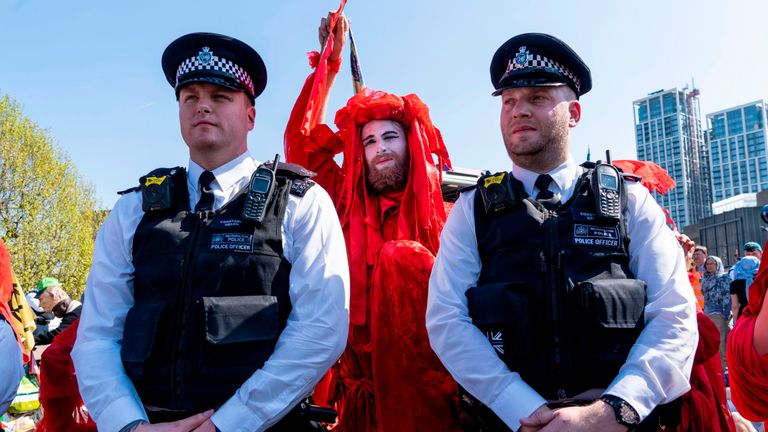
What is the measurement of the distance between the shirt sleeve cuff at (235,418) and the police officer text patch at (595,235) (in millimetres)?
1259

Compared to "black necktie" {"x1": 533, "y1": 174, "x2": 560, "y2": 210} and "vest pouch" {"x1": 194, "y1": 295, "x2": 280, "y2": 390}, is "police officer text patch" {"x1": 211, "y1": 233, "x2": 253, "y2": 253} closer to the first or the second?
"vest pouch" {"x1": 194, "y1": 295, "x2": 280, "y2": 390}

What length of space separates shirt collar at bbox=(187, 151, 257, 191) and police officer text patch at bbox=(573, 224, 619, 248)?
4.31 ft

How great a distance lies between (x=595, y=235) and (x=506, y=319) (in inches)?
17.8

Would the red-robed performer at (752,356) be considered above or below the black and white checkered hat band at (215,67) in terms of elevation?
below

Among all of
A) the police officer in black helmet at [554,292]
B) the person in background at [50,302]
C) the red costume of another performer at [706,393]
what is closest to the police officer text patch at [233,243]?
the police officer in black helmet at [554,292]

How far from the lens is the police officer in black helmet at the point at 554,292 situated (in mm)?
1980

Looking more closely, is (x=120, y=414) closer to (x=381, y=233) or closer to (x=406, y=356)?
(x=406, y=356)

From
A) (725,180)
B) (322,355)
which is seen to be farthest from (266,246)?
(725,180)

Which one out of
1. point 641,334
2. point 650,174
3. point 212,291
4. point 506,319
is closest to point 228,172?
point 212,291

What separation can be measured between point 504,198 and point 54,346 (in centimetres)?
205

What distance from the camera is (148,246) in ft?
7.29

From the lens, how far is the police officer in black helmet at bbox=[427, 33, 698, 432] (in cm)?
198

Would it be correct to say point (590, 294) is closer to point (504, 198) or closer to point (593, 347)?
point (593, 347)

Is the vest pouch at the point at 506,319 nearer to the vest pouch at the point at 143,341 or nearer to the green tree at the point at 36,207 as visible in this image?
the vest pouch at the point at 143,341
